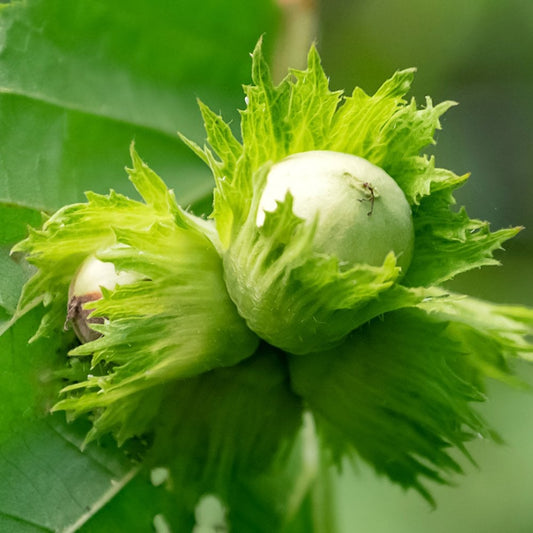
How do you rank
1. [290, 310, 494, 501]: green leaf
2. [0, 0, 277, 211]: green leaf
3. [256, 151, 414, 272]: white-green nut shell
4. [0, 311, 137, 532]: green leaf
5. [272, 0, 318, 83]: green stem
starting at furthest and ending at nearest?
[272, 0, 318, 83]: green stem, [0, 0, 277, 211]: green leaf, [0, 311, 137, 532]: green leaf, [290, 310, 494, 501]: green leaf, [256, 151, 414, 272]: white-green nut shell

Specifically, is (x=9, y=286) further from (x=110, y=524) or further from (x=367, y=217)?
(x=367, y=217)

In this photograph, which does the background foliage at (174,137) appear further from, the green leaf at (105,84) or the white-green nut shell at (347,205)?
the white-green nut shell at (347,205)

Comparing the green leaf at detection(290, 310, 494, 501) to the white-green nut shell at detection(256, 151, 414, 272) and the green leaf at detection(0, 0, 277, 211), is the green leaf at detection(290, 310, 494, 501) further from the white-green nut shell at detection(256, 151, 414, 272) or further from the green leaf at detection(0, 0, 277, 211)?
the green leaf at detection(0, 0, 277, 211)

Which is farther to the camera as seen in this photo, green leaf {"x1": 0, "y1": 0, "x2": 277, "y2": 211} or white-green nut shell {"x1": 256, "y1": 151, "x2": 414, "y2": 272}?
green leaf {"x1": 0, "y1": 0, "x2": 277, "y2": 211}

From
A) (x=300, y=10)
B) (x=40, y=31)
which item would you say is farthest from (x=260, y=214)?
(x=300, y=10)

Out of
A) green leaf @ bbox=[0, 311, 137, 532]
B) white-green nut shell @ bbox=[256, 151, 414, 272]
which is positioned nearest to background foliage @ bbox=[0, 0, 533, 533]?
green leaf @ bbox=[0, 311, 137, 532]

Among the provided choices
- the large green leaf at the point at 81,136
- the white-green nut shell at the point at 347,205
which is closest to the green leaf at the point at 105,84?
the large green leaf at the point at 81,136

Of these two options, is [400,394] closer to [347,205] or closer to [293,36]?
[347,205]

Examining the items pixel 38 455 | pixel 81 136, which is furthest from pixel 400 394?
pixel 81 136
